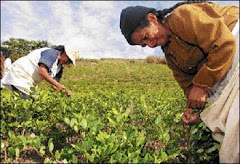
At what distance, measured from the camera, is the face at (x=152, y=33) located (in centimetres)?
263

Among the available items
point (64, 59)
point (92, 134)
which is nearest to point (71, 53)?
point (64, 59)

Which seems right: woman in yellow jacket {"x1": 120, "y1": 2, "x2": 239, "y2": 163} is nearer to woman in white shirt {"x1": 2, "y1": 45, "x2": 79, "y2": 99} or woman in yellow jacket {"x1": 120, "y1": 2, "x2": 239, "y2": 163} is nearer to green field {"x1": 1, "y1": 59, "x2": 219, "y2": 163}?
green field {"x1": 1, "y1": 59, "x2": 219, "y2": 163}

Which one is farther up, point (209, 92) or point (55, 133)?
point (209, 92)

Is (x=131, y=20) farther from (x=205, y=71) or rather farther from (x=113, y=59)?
(x=113, y=59)

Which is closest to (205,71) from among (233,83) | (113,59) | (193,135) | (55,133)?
(233,83)

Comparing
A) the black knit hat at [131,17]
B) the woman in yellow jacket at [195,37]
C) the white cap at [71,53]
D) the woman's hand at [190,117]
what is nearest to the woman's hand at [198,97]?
the woman in yellow jacket at [195,37]

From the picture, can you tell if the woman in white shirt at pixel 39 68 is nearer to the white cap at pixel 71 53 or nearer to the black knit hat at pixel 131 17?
the white cap at pixel 71 53

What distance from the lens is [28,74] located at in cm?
503

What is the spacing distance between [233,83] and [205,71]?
224mm

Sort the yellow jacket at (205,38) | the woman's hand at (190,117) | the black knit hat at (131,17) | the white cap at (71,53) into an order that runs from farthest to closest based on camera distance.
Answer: the white cap at (71,53) < the woman's hand at (190,117) < the black knit hat at (131,17) < the yellow jacket at (205,38)

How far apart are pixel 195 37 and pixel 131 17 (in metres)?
0.53

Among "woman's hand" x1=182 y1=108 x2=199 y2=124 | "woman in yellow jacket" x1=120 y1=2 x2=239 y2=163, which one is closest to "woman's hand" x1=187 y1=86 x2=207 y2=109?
"woman in yellow jacket" x1=120 y1=2 x2=239 y2=163

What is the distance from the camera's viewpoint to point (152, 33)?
264 cm

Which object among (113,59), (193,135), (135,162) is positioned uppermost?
(135,162)
